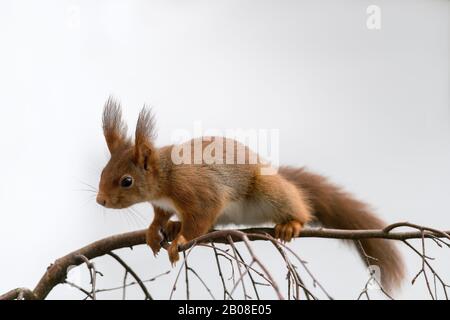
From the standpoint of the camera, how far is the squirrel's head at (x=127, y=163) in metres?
0.92

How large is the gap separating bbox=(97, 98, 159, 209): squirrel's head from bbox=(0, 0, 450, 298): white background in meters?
0.32

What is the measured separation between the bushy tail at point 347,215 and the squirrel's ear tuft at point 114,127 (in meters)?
0.36

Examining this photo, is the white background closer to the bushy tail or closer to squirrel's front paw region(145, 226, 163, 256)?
the bushy tail

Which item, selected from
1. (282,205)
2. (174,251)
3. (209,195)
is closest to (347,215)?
(282,205)

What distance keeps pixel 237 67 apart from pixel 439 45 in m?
0.68

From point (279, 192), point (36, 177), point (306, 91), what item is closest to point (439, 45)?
point (306, 91)

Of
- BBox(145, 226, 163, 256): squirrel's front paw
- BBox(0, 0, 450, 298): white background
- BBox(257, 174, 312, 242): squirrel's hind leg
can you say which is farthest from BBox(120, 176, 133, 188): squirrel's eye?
BBox(0, 0, 450, 298): white background

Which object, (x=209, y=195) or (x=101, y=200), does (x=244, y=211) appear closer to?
(x=209, y=195)

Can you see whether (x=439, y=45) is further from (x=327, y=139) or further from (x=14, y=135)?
(x=14, y=135)

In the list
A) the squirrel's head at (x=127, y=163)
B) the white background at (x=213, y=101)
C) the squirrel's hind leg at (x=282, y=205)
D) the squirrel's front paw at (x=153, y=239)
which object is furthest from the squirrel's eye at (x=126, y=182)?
the white background at (x=213, y=101)

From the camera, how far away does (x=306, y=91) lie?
1565 millimetres

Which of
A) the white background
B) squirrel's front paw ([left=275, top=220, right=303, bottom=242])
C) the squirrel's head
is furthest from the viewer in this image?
the white background

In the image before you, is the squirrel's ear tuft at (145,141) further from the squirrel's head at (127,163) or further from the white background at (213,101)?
the white background at (213,101)

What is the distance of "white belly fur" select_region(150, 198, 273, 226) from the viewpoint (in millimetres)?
1037
